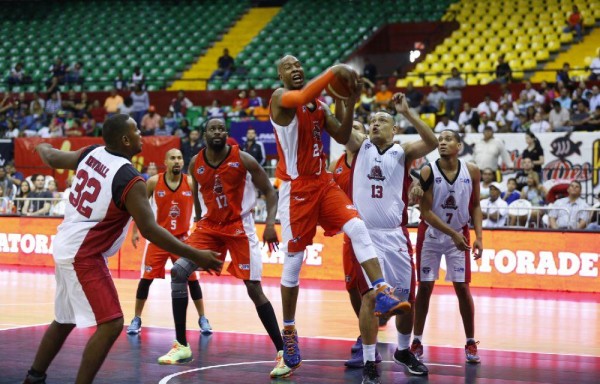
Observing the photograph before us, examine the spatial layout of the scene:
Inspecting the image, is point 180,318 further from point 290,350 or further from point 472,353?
point 472,353

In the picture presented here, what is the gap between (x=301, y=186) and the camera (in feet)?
25.2

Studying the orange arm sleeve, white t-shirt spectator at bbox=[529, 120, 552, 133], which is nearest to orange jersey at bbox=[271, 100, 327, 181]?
the orange arm sleeve

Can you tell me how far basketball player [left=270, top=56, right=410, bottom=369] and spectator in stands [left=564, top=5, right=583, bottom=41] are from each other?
18736 mm

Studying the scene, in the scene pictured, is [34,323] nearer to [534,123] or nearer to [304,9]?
[534,123]

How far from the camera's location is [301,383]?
739 centimetres

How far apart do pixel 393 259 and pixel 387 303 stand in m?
1.02

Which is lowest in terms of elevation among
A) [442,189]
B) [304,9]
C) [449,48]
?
[442,189]

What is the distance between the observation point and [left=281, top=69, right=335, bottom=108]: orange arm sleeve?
6820 mm

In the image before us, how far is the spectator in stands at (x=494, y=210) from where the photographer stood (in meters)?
15.9

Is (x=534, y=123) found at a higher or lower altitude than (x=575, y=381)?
higher

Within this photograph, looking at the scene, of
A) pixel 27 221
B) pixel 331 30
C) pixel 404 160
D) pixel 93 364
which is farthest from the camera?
pixel 331 30

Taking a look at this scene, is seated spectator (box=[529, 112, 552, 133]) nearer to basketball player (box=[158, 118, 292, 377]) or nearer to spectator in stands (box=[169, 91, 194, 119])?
spectator in stands (box=[169, 91, 194, 119])

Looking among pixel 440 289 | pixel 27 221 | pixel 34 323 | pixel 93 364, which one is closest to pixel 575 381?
pixel 93 364

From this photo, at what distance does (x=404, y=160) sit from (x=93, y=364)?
3.33 metres
